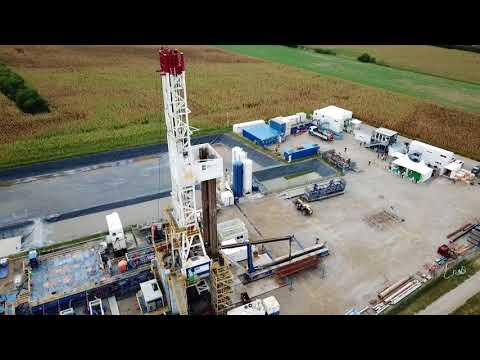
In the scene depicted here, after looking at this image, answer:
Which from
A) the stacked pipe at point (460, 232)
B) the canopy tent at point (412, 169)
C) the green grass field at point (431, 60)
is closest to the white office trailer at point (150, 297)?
the stacked pipe at point (460, 232)

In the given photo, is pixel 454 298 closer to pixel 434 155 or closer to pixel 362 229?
pixel 362 229

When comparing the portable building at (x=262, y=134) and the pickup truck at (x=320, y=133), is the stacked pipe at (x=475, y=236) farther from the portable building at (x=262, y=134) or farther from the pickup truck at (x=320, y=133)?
the portable building at (x=262, y=134)

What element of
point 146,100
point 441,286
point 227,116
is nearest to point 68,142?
point 146,100

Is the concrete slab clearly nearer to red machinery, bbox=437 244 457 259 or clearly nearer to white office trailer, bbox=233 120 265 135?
white office trailer, bbox=233 120 265 135

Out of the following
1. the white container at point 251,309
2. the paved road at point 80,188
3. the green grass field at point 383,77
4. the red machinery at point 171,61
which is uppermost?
the red machinery at point 171,61

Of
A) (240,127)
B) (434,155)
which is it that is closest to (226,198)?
(240,127)
